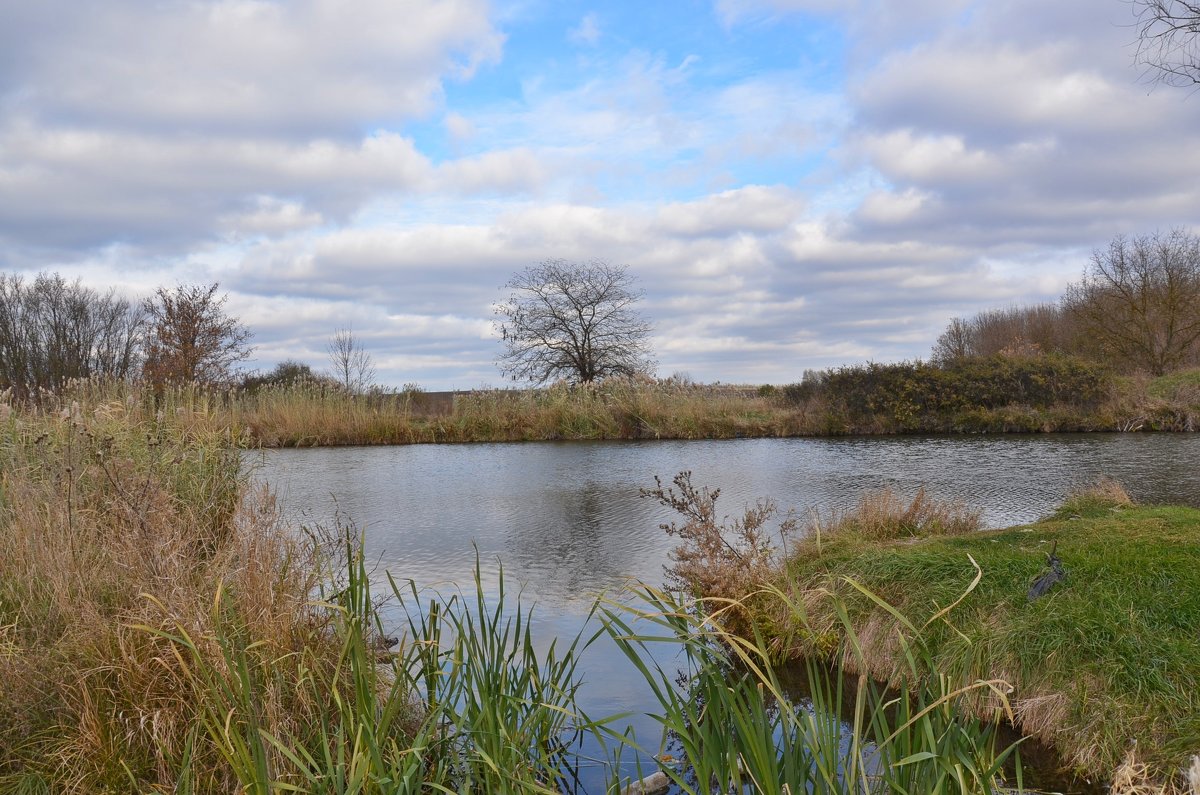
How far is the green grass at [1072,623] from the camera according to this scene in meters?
3.59

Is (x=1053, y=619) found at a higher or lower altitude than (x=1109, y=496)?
lower

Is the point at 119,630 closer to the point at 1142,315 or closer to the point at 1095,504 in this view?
the point at 1095,504

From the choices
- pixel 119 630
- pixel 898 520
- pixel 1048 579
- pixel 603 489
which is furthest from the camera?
pixel 603 489

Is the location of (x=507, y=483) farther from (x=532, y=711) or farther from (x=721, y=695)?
(x=721, y=695)

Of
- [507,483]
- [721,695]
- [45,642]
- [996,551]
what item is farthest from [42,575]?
[507,483]

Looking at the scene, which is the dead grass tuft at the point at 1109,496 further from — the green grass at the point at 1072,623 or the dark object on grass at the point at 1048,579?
the dark object on grass at the point at 1048,579

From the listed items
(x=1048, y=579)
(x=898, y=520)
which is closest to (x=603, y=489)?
(x=898, y=520)

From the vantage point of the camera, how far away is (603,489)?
12703mm

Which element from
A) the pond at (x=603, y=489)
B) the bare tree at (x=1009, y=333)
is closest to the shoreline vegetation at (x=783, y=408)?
the pond at (x=603, y=489)

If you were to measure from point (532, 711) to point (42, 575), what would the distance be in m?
2.72

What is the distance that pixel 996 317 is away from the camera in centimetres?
4012

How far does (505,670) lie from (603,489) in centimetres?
962

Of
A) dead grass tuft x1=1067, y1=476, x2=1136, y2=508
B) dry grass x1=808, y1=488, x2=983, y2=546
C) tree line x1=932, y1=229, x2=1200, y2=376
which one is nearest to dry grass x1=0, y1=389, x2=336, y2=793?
dry grass x1=808, y1=488, x2=983, y2=546

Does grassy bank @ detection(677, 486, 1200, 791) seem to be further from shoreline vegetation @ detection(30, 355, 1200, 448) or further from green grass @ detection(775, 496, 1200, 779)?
shoreline vegetation @ detection(30, 355, 1200, 448)
